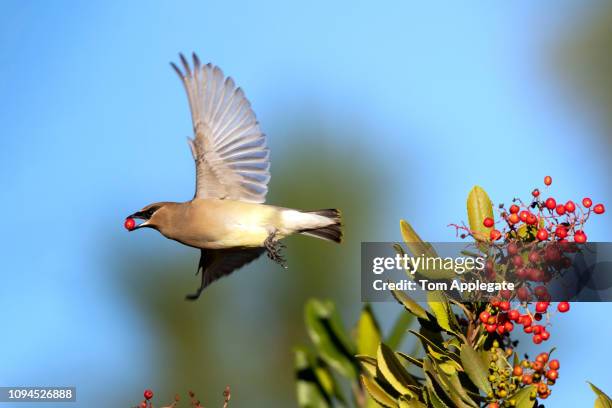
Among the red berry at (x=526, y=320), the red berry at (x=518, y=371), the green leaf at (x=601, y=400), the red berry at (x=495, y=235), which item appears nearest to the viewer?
the green leaf at (x=601, y=400)

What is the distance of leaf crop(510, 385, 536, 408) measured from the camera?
3.41m

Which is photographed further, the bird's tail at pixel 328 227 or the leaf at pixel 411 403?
the bird's tail at pixel 328 227

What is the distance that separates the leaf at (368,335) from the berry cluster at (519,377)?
5.02 ft

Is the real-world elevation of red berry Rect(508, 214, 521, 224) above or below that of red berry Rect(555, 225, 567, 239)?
above

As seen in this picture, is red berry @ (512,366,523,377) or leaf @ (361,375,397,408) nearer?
red berry @ (512,366,523,377)

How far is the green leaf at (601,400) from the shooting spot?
338 centimetres

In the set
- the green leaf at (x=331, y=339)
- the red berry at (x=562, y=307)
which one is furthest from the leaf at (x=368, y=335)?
the red berry at (x=562, y=307)

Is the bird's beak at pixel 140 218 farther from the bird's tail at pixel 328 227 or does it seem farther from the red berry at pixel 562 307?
the red berry at pixel 562 307

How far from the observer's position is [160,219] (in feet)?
20.0

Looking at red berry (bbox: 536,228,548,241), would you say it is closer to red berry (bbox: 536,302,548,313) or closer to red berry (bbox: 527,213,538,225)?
red berry (bbox: 527,213,538,225)

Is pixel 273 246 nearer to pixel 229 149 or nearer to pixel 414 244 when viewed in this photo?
Answer: pixel 229 149

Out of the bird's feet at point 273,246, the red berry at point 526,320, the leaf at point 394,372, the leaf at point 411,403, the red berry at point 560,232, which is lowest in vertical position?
the leaf at point 411,403

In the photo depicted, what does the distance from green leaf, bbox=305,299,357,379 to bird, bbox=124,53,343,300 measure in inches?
34.0

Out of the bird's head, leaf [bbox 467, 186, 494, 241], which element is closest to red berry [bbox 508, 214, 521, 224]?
leaf [bbox 467, 186, 494, 241]
